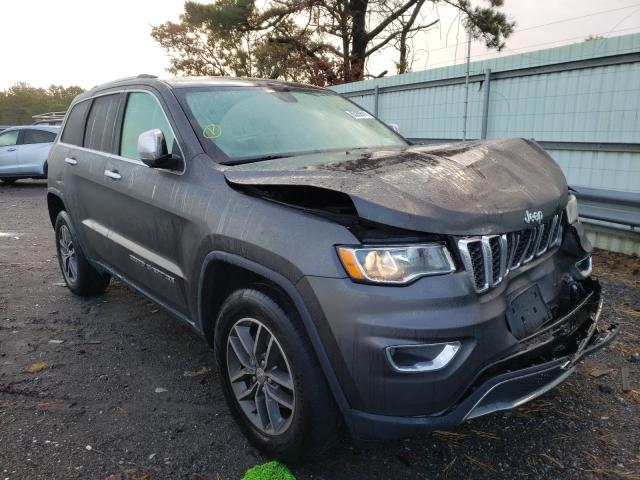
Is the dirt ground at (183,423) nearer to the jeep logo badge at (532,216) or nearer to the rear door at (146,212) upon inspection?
the rear door at (146,212)

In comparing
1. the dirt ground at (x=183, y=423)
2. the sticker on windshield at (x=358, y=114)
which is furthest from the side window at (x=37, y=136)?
the sticker on windshield at (x=358, y=114)

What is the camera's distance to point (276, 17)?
18.8 metres

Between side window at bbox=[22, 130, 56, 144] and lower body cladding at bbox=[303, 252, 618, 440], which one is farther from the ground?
side window at bbox=[22, 130, 56, 144]

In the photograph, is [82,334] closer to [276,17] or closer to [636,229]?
[636,229]

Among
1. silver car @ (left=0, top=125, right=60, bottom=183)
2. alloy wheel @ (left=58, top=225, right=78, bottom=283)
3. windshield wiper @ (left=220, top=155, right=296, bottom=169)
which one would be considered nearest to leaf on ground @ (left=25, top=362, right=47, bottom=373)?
alloy wheel @ (left=58, top=225, right=78, bottom=283)

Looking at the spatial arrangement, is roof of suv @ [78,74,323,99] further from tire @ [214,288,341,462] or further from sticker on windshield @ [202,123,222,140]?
tire @ [214,288,341,462]

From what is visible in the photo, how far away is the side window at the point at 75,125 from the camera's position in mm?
4375

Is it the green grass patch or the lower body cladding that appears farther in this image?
the green grass patch

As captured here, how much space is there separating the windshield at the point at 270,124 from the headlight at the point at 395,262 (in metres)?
1.13

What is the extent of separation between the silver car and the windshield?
12.9 m

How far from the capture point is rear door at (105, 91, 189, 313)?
2.85 m

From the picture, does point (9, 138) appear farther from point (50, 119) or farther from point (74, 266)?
point (74, 266)

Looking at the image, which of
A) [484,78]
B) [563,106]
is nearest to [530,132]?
[563,106]

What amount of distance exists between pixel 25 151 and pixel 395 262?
49.7ft
